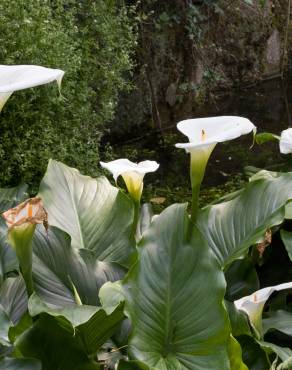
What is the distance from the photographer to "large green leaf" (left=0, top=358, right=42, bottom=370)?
38.1 inches

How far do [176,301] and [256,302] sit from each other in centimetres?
14

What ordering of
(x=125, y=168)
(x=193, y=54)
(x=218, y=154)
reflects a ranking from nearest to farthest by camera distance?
(x=125, y=168) → (x=218, y=154) → (x=193, y=54)

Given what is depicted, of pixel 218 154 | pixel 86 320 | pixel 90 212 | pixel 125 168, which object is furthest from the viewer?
pixel 218 154

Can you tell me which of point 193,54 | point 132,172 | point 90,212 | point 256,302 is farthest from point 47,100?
point 193,54

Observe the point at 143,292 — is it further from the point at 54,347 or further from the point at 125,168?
the point at 125,168

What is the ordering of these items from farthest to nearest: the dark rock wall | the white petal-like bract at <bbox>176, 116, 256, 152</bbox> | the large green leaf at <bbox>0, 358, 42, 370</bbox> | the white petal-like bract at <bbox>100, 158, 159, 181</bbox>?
1. the dark rock wall
2. the white petal-like bract at <bbox>100, 158, 159, 181</bbox>
3. the white petal-like bract at <bbox>176, 116, 256, 152</bbox>
4. the large green leaf at <bbox>0, 358, 42, 370</bbox>

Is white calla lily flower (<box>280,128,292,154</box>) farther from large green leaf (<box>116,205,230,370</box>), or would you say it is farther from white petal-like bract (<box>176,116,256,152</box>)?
large green leaf (<box>116,205,230,370</box>)

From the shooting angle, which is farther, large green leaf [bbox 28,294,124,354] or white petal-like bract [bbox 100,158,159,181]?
white petal-like bract [bbox 100,158,159,181]

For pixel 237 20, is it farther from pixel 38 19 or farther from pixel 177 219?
pixel 177 219

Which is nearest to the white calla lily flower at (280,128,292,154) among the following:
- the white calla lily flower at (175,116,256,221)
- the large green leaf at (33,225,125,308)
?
the white calla lily flower at (175,116,256,221)

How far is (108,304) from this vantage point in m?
1.04

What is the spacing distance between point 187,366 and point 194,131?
457 millimetres

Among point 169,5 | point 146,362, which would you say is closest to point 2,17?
point 146,362

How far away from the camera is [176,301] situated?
1085 millimetres
